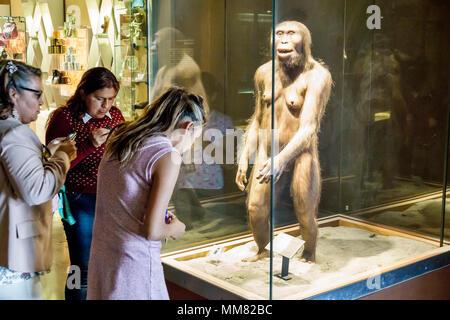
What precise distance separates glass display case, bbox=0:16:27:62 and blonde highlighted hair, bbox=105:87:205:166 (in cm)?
535

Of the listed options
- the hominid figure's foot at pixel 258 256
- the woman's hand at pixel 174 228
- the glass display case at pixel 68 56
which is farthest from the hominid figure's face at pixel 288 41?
the glass display case at pixel 68 56

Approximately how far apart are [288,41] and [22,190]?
53.1 inches

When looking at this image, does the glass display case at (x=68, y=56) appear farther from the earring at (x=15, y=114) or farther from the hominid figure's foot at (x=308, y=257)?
the earring at (x=15, y=114)

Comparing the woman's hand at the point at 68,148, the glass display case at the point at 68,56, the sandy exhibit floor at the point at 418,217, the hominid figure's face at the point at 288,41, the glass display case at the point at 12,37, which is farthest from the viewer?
the glass display case at the point at 12,37

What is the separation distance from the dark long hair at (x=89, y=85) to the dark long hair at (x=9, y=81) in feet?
2.14

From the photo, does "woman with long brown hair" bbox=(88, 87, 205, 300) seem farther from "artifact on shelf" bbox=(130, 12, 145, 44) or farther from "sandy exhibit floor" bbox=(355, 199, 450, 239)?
"sandy exhibit floor" bbox=(355, 199, 450, 239)

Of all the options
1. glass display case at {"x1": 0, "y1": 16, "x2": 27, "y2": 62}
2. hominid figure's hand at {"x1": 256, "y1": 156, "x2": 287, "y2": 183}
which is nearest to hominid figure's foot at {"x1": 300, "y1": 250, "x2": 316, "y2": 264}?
hominid figure's hand at {"x1": 256, "y1": 156, "x2": 287, "y2": 183}

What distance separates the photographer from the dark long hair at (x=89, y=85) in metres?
2.67

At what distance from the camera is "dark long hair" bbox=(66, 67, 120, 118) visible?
2.67m

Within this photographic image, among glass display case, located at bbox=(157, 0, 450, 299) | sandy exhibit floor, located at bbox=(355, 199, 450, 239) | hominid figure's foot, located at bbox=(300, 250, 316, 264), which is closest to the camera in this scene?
glass display case, located at bbox=(157, 0, 450, 299)

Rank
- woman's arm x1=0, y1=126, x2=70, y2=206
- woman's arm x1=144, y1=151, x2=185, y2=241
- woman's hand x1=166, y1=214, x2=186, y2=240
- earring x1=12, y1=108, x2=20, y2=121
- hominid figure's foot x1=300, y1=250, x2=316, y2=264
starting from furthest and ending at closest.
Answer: hominid figure's foot x1=300, y1=250, x2=316, y2=264 → earring x1=12, y1=108, x2=20, y2=121 → woman's arm x1=0, y1=126, x2=70, y2=206 → woman's hand x1=166, y1=214, x2=186, y2=240 → woman's arm x1=144, y1=151, x2=185, y2=241

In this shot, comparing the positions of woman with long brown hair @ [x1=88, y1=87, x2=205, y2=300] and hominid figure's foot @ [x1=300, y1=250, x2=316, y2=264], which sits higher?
woman with long brown hair @ [x1=88, y1=87, x2=205, y2=300]

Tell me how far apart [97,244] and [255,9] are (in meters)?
1.37

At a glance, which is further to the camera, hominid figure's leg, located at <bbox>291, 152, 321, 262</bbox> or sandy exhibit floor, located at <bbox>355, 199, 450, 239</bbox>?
sandy exhibit floor, located at <bbox>355, 199, 450, 239</bbox>
